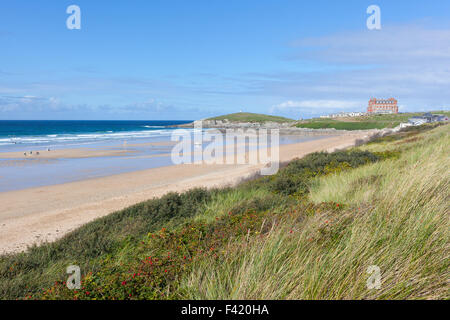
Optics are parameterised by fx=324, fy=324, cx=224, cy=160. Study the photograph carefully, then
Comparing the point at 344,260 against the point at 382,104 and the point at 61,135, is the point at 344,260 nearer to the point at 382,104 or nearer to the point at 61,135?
the point at 61,135

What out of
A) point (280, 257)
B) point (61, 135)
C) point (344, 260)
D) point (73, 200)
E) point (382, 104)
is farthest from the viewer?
point (382, 104)

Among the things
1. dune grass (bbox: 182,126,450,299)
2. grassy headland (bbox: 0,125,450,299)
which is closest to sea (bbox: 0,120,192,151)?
grassy headland (bbox: 0,125,450,299)

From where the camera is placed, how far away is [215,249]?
429 centimetres

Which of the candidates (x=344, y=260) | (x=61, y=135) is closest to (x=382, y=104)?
(x=61, y=135)

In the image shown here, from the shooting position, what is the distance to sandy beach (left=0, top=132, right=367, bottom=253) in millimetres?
9195

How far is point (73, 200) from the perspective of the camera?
13.2 metres

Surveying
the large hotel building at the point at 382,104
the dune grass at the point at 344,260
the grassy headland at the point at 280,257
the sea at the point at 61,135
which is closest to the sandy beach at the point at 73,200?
the grassy headland at the point at 280,257

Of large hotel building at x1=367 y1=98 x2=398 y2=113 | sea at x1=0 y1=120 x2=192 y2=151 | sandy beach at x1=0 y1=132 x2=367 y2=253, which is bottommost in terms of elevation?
sandy beach at x1=0 y1=132 x2=367 y2=253

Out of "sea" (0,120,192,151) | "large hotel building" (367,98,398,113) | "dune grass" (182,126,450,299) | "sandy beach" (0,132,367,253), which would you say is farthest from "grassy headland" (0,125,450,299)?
"large hotel building" (367,98,398,113)

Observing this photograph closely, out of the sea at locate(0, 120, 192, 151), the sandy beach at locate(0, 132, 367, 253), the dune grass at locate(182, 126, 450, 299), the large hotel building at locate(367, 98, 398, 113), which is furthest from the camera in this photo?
the large hotel building at locate(367, 98, 398, 113)

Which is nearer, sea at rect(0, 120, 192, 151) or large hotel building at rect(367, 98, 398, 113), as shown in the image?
sea at rect(0, 120, 192, 151)

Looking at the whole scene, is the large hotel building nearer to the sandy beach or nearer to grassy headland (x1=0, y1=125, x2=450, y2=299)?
the sandy beach

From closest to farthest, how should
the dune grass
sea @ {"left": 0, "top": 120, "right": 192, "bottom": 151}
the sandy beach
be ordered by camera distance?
the dune grass, the sandy beach, sea @ {"left": 0, "top": 120, "right": 192, "bottom": 151}

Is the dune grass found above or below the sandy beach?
above
